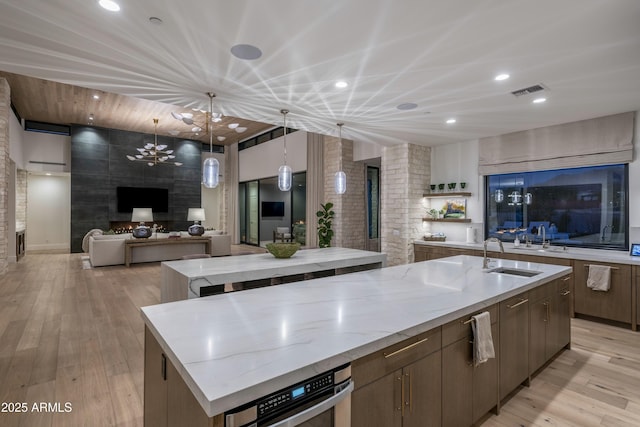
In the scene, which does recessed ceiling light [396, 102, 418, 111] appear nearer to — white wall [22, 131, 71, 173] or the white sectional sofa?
the white sectional sofa

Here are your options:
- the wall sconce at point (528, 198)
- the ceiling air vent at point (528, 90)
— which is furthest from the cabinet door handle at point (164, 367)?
the wall sconce at point (528, 198)

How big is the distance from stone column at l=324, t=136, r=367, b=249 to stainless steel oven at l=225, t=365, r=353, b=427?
241 inches

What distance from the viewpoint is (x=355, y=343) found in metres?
1.32

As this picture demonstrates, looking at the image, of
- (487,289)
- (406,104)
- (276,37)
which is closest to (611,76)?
(406,104)

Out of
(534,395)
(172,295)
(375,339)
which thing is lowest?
(534,395)

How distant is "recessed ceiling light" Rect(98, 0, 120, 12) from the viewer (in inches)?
76.9

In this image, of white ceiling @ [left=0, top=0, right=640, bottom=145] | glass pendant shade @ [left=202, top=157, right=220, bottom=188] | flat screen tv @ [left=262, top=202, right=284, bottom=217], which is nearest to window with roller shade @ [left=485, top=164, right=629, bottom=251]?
white ceiling @ [left=0, top=0, right=640, bottom=145]

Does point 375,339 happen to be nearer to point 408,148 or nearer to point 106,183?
point 408,148

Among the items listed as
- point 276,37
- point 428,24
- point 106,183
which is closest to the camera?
point 428,24

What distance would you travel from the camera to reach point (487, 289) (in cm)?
226

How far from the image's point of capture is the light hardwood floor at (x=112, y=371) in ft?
7.24

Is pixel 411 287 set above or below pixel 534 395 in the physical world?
above

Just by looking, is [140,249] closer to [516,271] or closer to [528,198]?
[516,271]

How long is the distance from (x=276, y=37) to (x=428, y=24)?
3.53 feet
